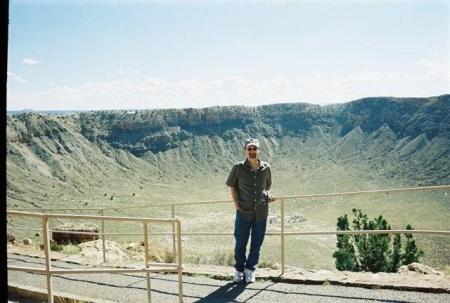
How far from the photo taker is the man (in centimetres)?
543

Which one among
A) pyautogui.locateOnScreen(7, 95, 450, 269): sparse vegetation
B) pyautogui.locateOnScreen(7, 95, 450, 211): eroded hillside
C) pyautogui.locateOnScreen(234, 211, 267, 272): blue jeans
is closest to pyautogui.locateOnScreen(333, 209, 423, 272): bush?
pyautogui.locateOnScreen(234, 211, 267, 272): blue jeans

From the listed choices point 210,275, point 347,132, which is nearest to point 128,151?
point 347,132

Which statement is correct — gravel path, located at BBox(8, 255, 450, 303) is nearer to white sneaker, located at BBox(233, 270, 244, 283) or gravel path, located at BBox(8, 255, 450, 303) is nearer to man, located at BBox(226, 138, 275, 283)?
white sneaker, located at BBox(233, 270, 244, 283)

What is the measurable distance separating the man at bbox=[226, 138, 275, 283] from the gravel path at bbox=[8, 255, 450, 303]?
37cm

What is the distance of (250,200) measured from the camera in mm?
5438

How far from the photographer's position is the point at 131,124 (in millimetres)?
79000

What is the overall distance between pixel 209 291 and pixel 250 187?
4.32 ft

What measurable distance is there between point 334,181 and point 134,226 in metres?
35.0

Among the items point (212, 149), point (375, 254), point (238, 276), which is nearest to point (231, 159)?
point (212, 149)

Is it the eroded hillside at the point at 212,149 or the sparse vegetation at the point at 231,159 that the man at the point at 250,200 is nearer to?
the sparse vegetation at the point at 231,159

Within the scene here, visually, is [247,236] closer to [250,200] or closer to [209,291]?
[250,200]

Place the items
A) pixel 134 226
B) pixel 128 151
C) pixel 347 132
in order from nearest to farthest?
pixel 134 226 → pixel 128 151 → pixel 347 132

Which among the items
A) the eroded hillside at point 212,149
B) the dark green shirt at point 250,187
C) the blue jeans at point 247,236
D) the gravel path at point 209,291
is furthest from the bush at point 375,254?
the eroded hillside at point 212,149

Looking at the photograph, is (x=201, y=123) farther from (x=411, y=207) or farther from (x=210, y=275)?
(x=210, y=275)
